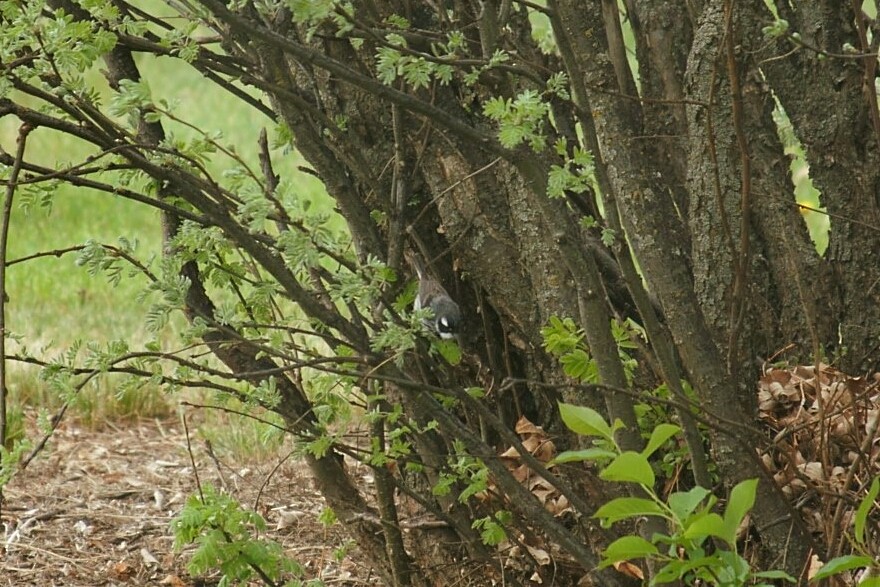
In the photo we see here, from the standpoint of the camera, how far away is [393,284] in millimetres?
3027

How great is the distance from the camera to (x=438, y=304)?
2.99 metres

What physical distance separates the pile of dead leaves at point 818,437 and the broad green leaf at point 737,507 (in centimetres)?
65

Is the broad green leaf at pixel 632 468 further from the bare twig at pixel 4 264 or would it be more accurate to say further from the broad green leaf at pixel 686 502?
the bare twig at pixel 4 264

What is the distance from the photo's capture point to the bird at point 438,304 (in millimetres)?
2920

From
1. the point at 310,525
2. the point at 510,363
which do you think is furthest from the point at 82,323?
the point at 510,363

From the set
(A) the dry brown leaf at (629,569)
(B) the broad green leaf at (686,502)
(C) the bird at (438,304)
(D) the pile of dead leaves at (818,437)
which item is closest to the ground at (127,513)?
(C) the bird at (438,304)

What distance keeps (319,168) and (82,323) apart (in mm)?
4345

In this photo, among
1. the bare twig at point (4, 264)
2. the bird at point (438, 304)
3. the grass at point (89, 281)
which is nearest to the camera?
the bare twig at point (4, 264)

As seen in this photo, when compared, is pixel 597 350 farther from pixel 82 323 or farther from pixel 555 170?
pixel 82 323

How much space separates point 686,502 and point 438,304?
1.24m

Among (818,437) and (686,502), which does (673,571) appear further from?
(818,437)

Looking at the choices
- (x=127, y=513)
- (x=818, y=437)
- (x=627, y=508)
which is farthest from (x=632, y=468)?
(x=127, y=513)

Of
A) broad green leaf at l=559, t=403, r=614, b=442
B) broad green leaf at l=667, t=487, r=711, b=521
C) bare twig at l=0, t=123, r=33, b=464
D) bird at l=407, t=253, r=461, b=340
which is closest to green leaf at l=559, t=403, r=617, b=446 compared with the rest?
broad green leaf at l=559, t=403, r=614, b=442

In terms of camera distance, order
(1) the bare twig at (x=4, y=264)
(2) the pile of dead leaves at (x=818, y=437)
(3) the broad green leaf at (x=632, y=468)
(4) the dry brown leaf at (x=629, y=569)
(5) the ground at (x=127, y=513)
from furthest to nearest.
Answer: (5) the ground at (x=127, y=513), (4) the dry brown leaf at (x=629, y=569), (2) the pile of dead leaves at (x=818, y=437), (1) the bare twig at (x=4, y=264), (3) the broad green leaf at (x=632, y=468)
